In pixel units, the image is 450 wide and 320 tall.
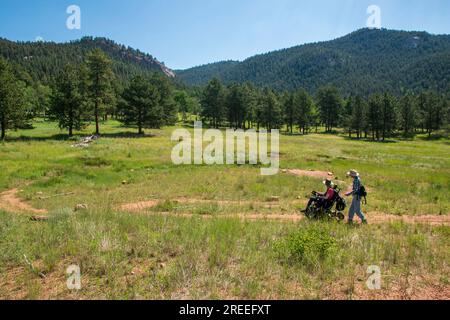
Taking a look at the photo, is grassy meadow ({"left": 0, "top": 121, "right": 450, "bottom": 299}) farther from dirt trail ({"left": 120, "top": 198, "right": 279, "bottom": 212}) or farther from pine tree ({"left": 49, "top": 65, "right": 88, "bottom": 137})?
pine tree ({"left": 49, "top": 65, "right": 88, "bottom": 137})

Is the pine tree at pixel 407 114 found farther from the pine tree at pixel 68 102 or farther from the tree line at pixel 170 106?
the pine tree at pixel 68 102

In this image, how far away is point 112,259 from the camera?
23.3ft

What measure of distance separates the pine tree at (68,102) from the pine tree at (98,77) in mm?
2287

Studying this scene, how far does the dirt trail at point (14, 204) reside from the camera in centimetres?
1498

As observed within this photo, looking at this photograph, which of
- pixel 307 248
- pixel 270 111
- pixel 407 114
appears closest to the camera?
pixel 307 248

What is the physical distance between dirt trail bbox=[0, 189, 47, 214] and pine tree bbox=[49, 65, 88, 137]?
→ 35181 mm

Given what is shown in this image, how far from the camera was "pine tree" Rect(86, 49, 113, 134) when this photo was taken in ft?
176

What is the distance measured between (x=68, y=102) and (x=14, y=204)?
39.0 meters

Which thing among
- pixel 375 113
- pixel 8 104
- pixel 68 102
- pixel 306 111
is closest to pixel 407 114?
pixel 375 113

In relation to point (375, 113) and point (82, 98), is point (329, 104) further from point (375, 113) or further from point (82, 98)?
point (82, 98)

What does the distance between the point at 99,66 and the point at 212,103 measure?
44449mm

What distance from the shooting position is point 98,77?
180 ft
